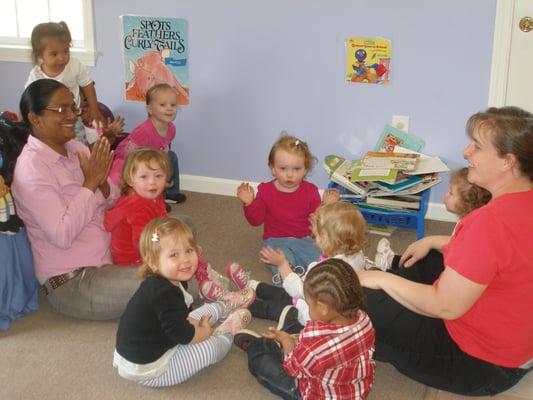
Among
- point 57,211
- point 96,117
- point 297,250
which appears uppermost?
point 96,117

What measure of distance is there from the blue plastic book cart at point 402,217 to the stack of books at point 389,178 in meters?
0.02

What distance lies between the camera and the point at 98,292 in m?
2.31

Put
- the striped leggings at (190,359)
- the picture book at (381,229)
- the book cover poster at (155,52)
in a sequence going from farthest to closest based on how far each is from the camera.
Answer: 1. the book cover poster at (155,52)
2. the picture book at (381,229)
3. the striped leggings at (190,359)

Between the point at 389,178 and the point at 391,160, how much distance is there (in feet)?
0.59

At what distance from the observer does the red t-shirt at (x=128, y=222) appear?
7.74 ft

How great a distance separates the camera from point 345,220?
211 cm

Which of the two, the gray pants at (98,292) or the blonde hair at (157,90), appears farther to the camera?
the blonde hair at (157,90)

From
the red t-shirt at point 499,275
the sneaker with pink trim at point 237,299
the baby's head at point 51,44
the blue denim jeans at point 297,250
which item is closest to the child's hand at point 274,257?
the sneaker with pink trim at point 237,299

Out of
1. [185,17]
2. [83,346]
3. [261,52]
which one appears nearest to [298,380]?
[83,346]

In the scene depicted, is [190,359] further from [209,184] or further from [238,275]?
[209,184]

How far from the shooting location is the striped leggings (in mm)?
1999

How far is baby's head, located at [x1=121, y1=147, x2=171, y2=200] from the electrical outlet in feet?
4.31

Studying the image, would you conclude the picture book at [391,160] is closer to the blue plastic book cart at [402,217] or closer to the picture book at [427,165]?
the picture book at [427,165]

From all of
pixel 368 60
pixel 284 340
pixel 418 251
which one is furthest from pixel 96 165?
pixel 368 60
